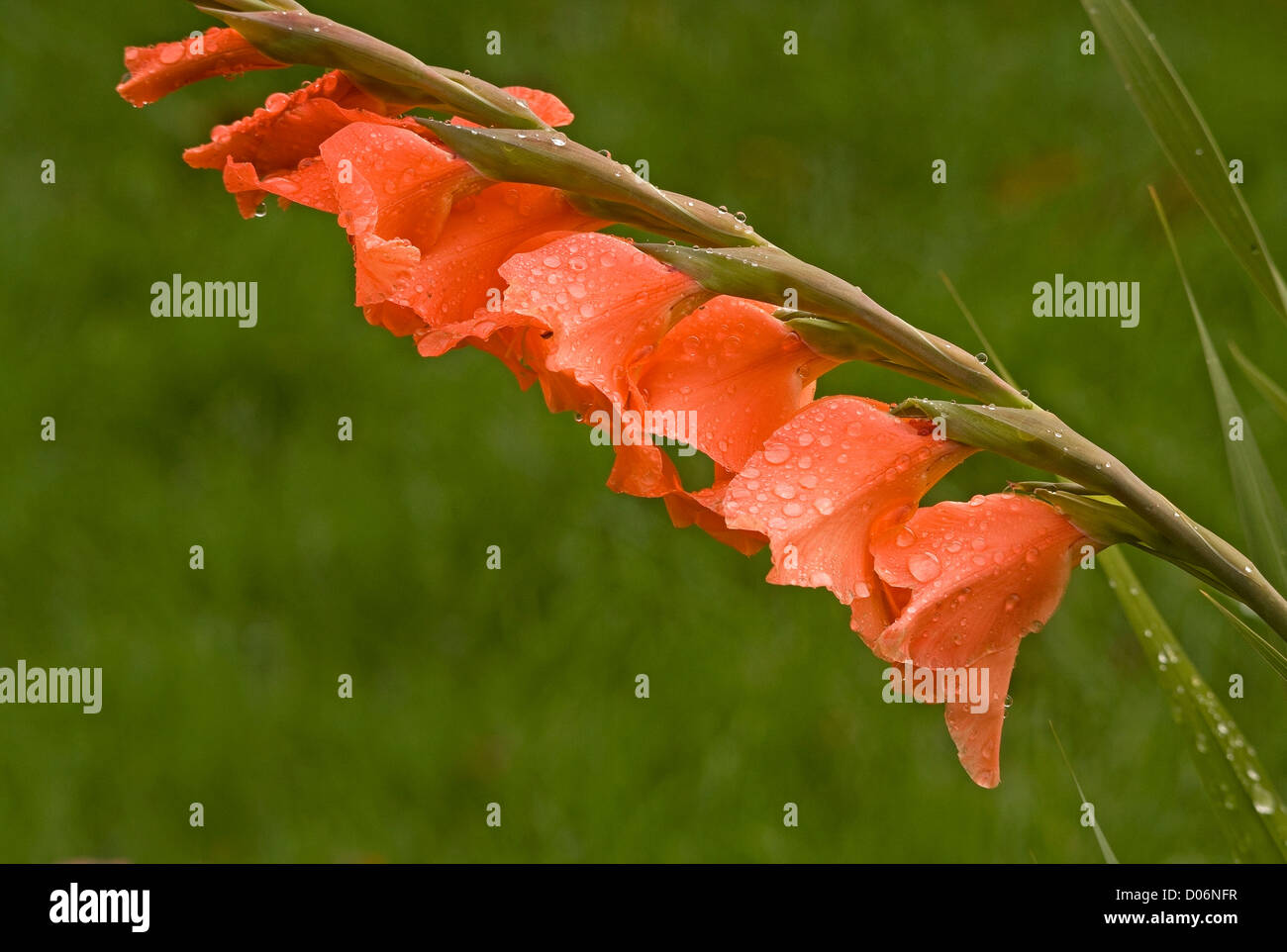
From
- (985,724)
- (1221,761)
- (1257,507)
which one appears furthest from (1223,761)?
(985,724)

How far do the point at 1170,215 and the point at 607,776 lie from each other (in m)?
1.45

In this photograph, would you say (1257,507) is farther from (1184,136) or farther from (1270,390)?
(1184,136)

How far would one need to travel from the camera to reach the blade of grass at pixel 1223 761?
789 millimetres

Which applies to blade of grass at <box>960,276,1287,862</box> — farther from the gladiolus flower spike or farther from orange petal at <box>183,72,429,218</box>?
orange petal at <box>183,72,429,218</box>

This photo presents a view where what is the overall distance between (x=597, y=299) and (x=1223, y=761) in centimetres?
49

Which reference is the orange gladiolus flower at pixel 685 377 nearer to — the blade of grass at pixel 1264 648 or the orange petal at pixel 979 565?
the orange petal at pixel 979 565

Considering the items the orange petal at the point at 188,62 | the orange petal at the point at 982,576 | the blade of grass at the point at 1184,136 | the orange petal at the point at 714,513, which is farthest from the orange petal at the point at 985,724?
the orange petal at the point at 188,62

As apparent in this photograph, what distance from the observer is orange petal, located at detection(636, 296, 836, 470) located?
0.61 metres

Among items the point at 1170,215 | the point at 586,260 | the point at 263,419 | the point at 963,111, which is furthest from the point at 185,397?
the point at 586,260

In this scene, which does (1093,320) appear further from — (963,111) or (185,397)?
(185,397)

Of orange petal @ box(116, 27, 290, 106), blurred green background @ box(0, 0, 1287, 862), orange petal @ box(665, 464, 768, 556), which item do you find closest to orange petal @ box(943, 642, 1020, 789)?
orange petal @ box(665, 464, 768, 556)

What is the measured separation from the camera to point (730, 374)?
0.62 meters

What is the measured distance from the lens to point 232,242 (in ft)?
8.25
